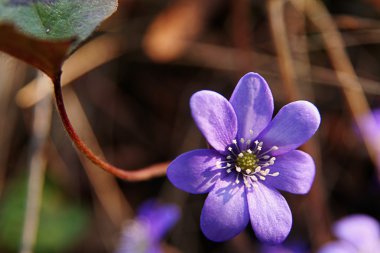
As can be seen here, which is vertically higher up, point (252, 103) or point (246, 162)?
point (252, 103)

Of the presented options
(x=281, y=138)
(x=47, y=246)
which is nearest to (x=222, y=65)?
(x=47, y=246)

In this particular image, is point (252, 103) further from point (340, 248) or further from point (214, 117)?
point (340, 248)

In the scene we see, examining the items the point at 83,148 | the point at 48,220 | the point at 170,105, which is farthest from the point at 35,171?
the point at 83,148

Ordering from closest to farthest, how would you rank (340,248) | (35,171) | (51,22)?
1. (51,22)
2. (340,248)
3. (35,171)

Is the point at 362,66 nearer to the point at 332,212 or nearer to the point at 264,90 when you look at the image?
the point at 332,212

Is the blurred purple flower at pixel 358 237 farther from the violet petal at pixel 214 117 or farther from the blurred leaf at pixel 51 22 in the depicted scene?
the blurred leaf at pixel 51 22

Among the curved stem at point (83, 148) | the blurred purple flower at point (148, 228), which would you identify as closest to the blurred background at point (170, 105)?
the blurred purple flower at point (148, 228)
